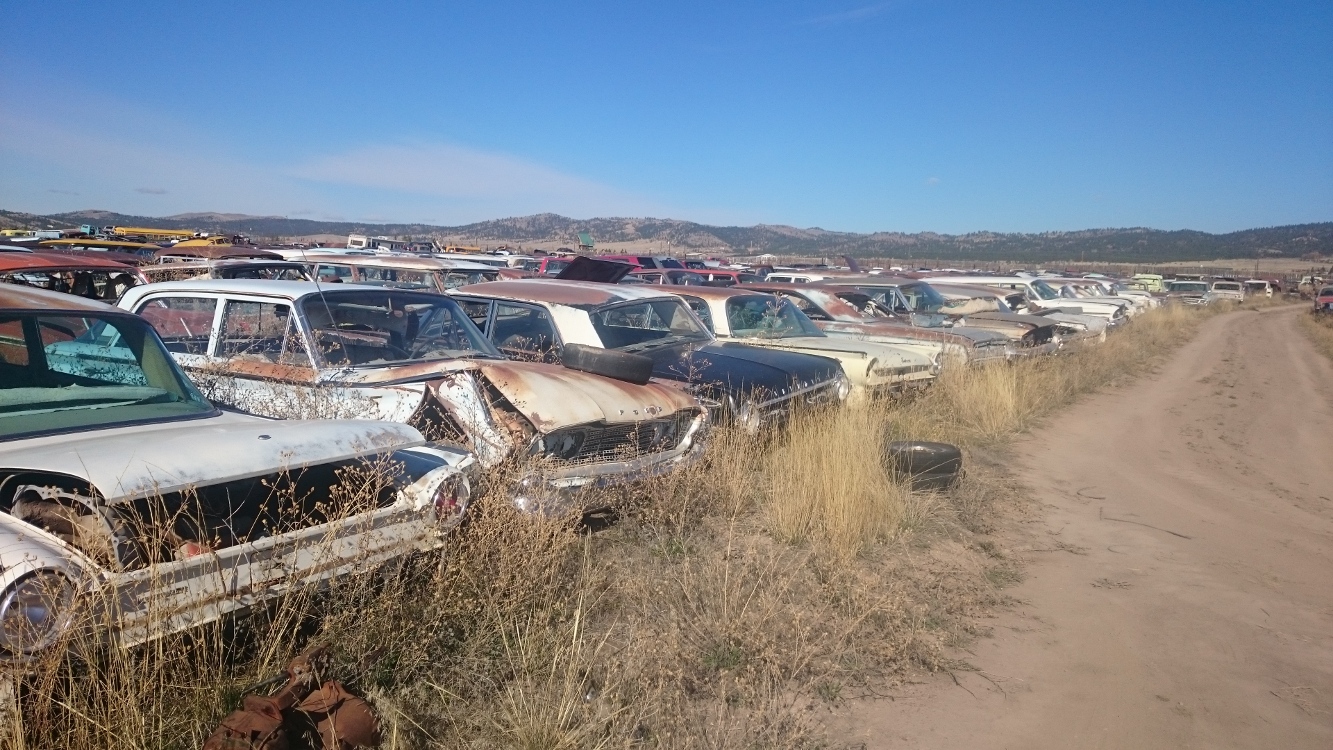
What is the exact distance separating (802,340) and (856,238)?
366 ft

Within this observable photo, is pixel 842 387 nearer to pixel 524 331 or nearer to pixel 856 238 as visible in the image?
pixel 524 331

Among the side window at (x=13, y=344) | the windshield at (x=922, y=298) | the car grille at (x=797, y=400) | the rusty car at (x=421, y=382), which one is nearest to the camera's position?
the side window at (x=13, y=344)

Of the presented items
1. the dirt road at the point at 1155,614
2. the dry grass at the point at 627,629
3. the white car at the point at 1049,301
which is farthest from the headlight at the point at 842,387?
the white car at the point at 1049,301

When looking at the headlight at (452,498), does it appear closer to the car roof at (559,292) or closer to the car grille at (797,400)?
the car grille at (797,400)

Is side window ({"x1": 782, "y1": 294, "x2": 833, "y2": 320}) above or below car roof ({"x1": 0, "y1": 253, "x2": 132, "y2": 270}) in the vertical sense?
below

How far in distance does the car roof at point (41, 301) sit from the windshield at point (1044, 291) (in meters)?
19.7

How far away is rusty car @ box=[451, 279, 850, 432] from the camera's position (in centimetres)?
656

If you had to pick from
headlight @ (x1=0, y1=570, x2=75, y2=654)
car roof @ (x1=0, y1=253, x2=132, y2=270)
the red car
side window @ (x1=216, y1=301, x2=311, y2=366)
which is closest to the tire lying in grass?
side window @ (x1=216, y1=301, x2=311, y2=366)

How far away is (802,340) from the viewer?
946 cm

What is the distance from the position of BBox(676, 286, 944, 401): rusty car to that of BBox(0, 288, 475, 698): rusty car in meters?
5.74

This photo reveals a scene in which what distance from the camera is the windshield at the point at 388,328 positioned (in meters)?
5.25

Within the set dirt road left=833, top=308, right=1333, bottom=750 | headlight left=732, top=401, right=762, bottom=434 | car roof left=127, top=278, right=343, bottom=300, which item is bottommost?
dirt road left=833, top=308, right=1333, bottom=750

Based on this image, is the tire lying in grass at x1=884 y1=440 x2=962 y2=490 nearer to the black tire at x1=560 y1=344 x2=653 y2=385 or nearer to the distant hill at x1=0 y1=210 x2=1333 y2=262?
the black tire at x1=560 y1=344 x2=653 y2=385

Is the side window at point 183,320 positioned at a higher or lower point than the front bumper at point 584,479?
higher
